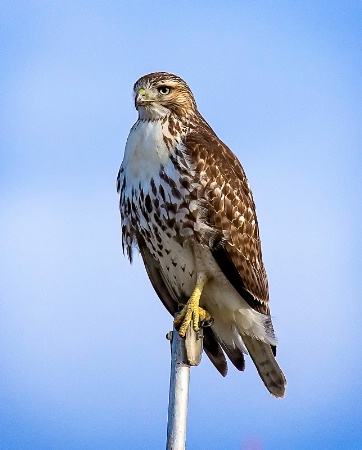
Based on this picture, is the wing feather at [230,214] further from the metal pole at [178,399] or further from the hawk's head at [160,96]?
the metal pole at [178,399]

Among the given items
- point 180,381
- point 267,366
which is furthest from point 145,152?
point 267,366

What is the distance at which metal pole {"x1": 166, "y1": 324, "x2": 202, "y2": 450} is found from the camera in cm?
652

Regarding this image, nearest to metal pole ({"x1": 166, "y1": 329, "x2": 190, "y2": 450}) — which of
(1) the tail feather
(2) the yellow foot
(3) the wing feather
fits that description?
(2) the yellow foot

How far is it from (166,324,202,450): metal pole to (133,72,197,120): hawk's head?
5.37 ft

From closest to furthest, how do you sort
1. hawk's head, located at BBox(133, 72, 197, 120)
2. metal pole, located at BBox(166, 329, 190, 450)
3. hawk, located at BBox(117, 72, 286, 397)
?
metal pole, located at BBox(166, 329, 190, 450) < hawk, located at BBox(117, 72, 286, 397) < hawk's head, located at BBox(133, 72, 197, 120)

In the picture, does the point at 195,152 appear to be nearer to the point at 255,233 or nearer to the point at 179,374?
the point at 255,233

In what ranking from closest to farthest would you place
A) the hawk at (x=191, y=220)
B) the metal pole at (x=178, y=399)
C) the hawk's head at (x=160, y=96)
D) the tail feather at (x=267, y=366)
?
the metal pole at (x=178, y=399) < the hawk at (x=191, y=220) < the hawk's head at (x=160, y=96) < the tail feather at (x=267, y=366)

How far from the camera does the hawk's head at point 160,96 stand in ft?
24.3

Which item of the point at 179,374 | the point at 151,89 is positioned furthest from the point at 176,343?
the point at 151,89

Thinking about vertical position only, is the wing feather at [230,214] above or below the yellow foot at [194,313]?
above

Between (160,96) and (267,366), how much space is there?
230 cm

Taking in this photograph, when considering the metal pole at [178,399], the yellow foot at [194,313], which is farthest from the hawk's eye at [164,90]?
the metal pole at [178,399]

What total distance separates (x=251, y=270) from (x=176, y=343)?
93 cm

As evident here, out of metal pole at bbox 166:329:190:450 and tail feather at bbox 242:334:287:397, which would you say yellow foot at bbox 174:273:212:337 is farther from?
tail feather at bbox 242:334:287:397
